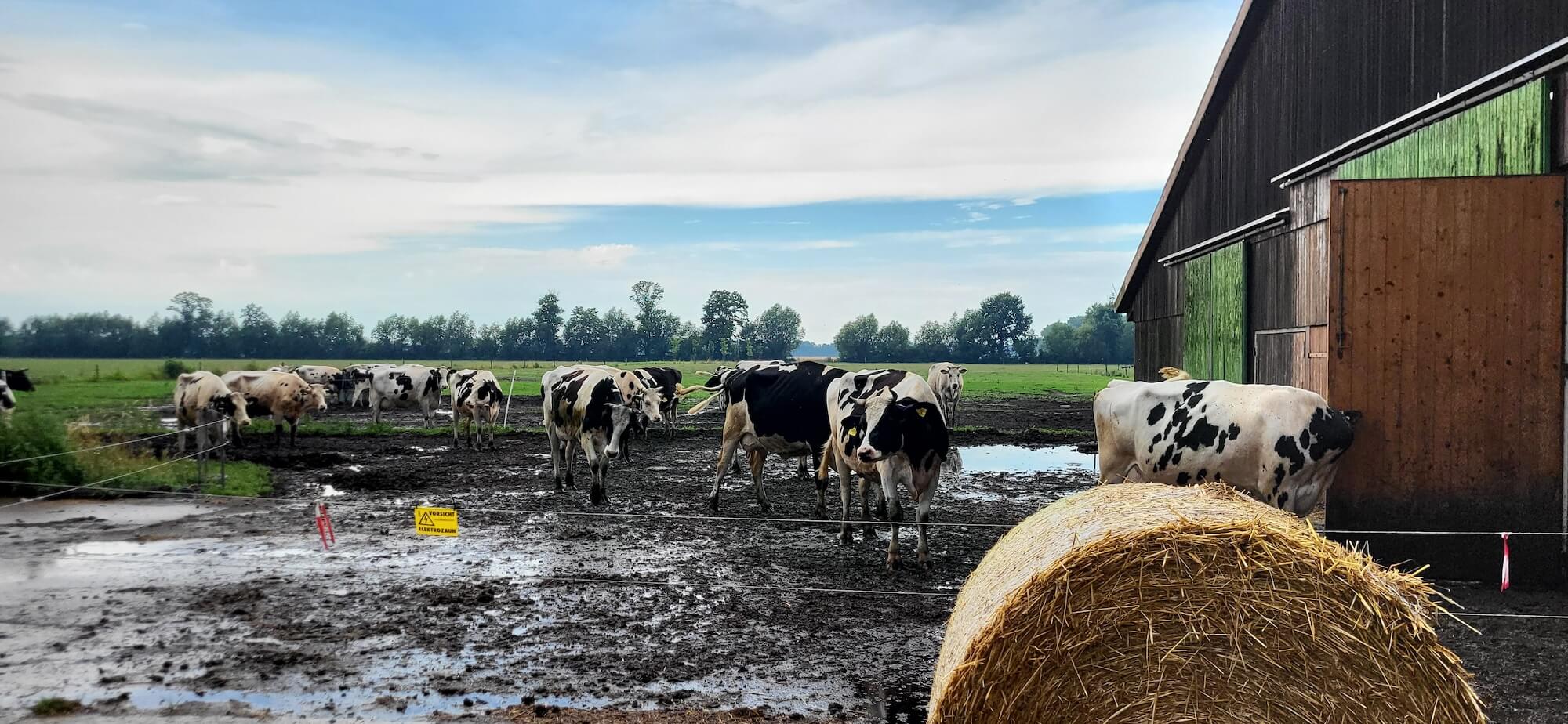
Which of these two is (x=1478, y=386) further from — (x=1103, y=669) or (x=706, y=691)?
(x=706, y=691)

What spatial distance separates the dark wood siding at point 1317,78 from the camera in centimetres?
984

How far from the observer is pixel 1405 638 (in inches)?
151

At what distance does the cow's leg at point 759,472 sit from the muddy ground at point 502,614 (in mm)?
146

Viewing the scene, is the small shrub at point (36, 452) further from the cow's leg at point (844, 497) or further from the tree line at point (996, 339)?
the tree line at point (996, 339)

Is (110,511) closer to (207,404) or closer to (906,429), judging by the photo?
(207,404)

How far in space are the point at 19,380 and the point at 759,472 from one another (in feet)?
83.5

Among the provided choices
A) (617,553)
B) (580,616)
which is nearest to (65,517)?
(617,553)

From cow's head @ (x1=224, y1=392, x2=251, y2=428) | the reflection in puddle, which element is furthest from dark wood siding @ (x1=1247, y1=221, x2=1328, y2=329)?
cow's head @ (x1=224, y1=392, x2=251, y2=428)

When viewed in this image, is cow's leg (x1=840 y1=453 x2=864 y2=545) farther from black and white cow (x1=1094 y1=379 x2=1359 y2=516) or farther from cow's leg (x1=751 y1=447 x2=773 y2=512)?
black and white cow (x1=1094 y1=379 x2=1359 y2=516)

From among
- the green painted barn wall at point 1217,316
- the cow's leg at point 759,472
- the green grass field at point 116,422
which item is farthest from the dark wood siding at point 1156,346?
the cow's leg at point 759,472

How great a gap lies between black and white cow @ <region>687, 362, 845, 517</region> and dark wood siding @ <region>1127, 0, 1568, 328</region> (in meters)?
7.38

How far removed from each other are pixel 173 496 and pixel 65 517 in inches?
67.0

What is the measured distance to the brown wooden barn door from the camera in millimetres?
8656

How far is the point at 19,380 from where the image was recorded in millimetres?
27516
